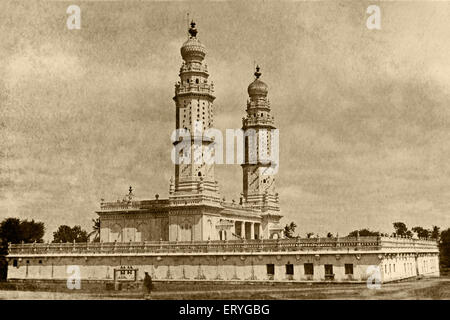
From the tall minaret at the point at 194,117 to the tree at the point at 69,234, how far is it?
4633 centimetres

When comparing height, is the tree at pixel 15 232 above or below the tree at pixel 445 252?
above

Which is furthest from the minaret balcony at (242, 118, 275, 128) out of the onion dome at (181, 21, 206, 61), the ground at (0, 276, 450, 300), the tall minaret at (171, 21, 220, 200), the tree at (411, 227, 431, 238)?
the tree at (411, 227, 431, 238)

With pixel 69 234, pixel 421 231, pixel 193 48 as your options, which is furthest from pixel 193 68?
pixel 421 231

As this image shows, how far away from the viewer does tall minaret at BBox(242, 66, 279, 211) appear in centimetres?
8642

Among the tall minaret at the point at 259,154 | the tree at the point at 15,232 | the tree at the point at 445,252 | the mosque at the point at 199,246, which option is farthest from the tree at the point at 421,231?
the tree at the point at 15,232

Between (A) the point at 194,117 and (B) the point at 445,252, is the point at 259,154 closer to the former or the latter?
(A) the point at 194,117

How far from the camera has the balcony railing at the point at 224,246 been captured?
54.9 metres

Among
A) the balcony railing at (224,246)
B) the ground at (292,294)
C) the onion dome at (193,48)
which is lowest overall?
the ground at (292,294)

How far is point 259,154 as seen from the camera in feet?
286

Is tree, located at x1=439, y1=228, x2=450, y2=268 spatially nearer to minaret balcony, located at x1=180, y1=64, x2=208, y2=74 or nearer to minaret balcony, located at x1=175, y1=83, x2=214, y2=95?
minaret balcony, located at x1=175, y1=83, x2=214, y2=95

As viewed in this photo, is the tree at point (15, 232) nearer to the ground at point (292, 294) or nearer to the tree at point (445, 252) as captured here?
the ground at point (292, 294)
